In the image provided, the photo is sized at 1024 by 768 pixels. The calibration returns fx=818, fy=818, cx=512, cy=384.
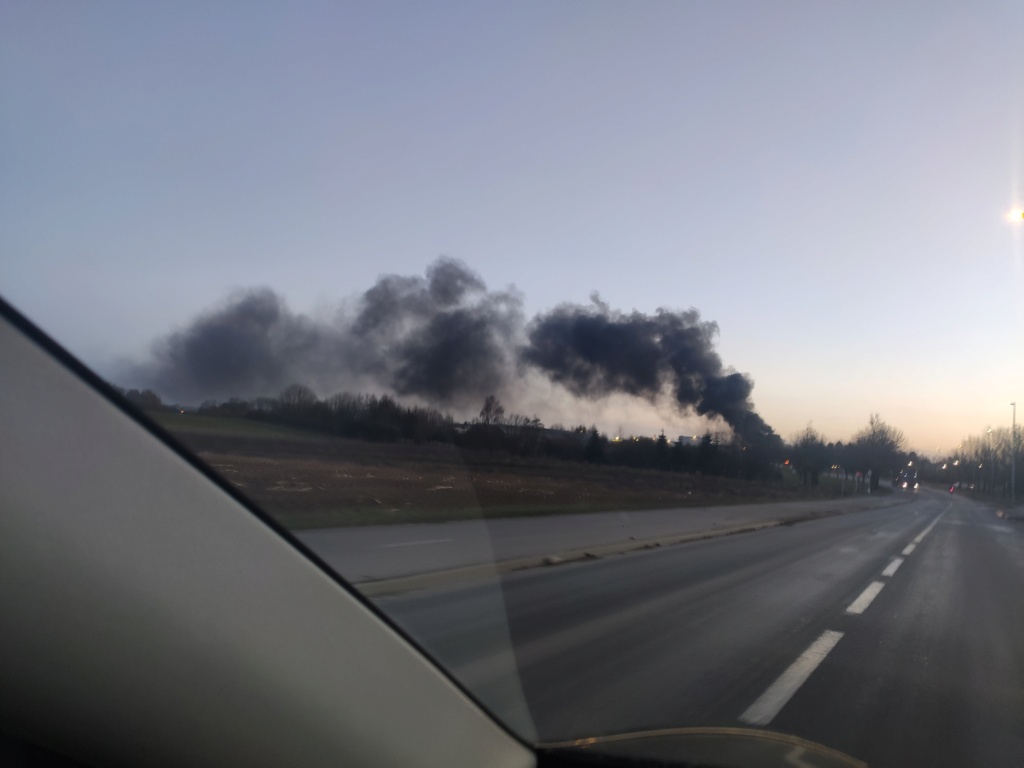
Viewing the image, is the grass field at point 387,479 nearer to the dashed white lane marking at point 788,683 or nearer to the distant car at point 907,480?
the dashed white lane marking at point 788,683

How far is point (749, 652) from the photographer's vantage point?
765cm

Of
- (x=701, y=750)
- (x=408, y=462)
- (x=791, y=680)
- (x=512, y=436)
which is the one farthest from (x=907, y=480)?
(x=701, y=750)

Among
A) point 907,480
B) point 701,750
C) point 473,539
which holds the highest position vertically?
point 701,750

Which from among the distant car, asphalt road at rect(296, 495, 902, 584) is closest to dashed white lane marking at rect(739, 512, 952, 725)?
asphalt road at rect(296, 495, 902, 584)

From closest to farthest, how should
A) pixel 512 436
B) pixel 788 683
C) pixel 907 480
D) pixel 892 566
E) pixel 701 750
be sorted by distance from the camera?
pixel 701 750 → pixel 788 683 → pixel 892 566 → pixel 512 436 → pixel 907 480

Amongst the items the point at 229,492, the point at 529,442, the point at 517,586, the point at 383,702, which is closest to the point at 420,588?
the point at 517,586

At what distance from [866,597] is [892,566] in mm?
5372

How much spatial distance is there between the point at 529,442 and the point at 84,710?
846 inches

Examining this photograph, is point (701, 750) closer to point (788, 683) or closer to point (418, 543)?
point (788, 683)

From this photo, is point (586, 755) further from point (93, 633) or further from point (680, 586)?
point (680, 586)

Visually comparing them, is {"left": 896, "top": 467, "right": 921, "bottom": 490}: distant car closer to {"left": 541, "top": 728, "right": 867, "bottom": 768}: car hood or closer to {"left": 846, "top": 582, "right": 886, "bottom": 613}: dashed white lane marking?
{"left": 846, "top": 582, "right": 886, "bottom": 613}: dashed white lane marking

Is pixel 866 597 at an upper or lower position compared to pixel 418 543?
upper

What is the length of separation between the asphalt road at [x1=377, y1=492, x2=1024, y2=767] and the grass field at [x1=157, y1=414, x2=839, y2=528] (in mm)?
1334

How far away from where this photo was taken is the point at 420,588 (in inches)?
406
